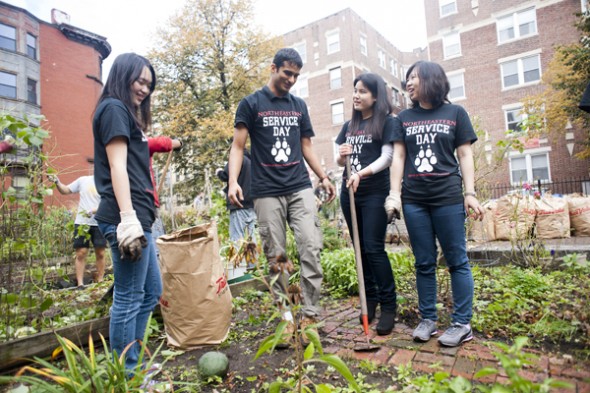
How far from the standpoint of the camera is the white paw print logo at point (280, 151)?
2.84m

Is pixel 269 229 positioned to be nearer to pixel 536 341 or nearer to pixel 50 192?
pixel 50 192

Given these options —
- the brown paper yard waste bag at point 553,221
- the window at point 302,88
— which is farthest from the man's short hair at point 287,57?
the window at point 302,88

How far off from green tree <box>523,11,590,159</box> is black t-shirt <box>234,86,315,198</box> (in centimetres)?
1220

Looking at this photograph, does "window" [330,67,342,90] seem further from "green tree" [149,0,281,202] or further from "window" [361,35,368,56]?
"green tree" [149,0,281,202]

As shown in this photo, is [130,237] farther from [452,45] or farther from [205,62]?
[452,45]

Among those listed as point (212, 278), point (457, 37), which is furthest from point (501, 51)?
point (212, 278)

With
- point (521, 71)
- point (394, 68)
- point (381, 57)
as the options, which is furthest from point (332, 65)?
point (521, 71)

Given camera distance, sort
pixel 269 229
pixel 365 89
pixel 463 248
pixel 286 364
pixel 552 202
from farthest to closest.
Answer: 1. pixel 552 202
2. pixel 365 89
3. pixel 269 229
4. pixel 463 248
5. pixel 286 364

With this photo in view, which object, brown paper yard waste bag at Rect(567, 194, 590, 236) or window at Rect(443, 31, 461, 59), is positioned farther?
window at Rect(443, 31, 461, 59)

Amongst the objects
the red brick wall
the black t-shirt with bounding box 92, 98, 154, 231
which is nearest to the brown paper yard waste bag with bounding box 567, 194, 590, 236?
the black t-shirt with bounding box 92, 98, 154, 231

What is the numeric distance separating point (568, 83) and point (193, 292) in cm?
1661

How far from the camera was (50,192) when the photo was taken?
8.48 ft

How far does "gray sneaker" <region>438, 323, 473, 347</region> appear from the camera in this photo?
237 cm

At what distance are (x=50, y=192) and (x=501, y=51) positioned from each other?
2247 centimetres
